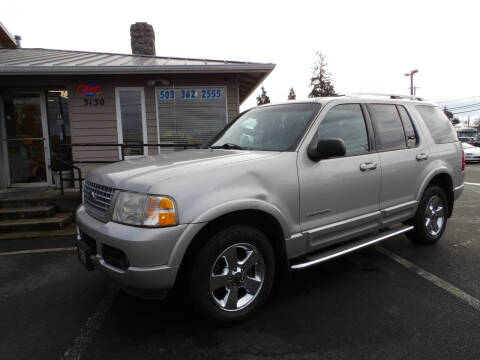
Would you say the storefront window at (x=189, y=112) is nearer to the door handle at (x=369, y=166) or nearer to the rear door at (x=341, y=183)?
the rear door at (x=341, y=183)

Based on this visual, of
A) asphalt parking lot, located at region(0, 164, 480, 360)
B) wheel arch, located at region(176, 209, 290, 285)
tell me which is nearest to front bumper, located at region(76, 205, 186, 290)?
wheel arch, located at region(176, 209, 290, 285)

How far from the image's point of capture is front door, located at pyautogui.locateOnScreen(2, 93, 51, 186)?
322 inches

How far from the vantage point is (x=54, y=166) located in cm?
813

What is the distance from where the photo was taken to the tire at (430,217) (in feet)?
14.0

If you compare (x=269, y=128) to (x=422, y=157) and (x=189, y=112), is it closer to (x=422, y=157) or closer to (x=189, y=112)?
(x=422, y=157)

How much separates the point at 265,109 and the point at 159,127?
15.9 ft

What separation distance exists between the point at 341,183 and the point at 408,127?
1.58 metres

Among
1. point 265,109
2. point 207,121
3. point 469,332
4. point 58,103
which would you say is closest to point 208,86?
point 207,121

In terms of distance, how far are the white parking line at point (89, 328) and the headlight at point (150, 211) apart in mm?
1013

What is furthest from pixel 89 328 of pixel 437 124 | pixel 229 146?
pixel 437 124

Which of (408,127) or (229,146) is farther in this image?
(408,127)

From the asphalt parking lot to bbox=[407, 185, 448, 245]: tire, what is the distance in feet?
1.18

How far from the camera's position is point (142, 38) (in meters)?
11.9

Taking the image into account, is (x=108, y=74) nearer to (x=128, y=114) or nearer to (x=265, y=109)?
(x=128, y=114)
